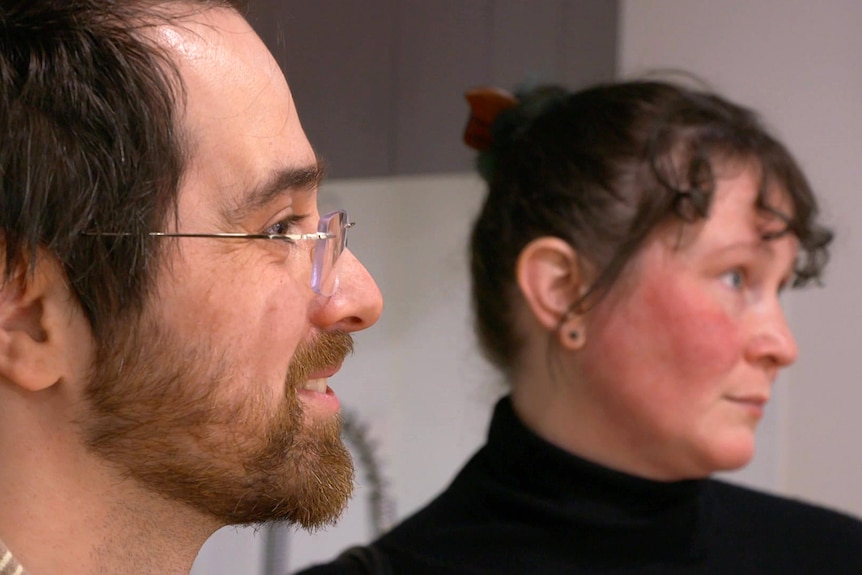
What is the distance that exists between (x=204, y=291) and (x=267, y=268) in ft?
0.19

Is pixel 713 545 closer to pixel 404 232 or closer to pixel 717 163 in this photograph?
pixel 717 163

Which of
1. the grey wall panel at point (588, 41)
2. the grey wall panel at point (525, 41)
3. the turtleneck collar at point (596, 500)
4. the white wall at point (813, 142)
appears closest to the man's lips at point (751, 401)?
the turtleneck collar at point (596, 500)

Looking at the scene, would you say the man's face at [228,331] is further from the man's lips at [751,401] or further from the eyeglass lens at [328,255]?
the man's lips at [751,401]

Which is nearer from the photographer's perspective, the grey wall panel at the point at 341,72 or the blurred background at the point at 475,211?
the grey wall panel at the point at 341,72

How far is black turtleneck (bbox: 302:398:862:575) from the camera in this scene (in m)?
1.23

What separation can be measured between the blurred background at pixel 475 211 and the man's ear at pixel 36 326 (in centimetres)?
81

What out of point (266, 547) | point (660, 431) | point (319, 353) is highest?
point (319, 353)

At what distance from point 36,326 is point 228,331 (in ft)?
0.45

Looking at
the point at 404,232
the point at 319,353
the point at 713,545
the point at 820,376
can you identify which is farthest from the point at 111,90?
the point at 820,376

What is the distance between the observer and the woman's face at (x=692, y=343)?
46.9 inches

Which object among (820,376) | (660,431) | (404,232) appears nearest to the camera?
(660,431)

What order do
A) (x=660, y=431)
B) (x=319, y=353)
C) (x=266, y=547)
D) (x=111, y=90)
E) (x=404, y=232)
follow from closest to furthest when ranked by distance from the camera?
1. (x=111, y=90)
2. (x=319, y=353)
3. (x=660, y=431)
4. (x=266, y=547)
5. (x=404, y=232)

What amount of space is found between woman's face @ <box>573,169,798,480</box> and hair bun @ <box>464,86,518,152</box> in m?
0.31

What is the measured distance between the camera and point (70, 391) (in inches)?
30.7
